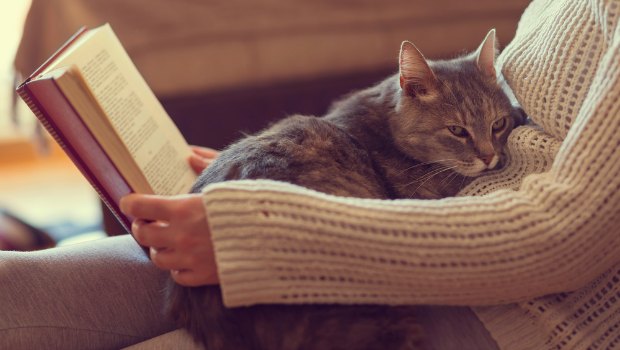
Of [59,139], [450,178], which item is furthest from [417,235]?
[59,139]

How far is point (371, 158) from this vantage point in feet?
4.28

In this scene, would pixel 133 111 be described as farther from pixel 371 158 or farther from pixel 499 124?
pixel 499 124

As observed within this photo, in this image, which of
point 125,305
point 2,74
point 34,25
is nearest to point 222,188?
point 125,305

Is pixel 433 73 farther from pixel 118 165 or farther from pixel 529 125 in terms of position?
pixel 118 165

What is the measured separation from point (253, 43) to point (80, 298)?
135 centimetres

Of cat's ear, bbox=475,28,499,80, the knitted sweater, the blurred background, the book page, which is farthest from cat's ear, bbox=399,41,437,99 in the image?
the blurred background

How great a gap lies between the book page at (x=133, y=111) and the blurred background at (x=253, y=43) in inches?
32.6

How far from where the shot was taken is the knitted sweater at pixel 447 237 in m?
→ 0.87

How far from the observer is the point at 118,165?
1.07 meters

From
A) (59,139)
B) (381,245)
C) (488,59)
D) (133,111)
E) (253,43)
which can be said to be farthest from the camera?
(253,43)

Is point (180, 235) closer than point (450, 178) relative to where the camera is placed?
Yes

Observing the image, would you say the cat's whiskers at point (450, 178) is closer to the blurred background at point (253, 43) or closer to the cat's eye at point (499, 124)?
the cat's eye at point (499, 124)

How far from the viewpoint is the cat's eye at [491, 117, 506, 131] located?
1.31 metres

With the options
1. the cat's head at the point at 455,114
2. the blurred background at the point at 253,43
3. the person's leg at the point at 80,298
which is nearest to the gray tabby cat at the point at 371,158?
the cat's head at the point at 455,114
